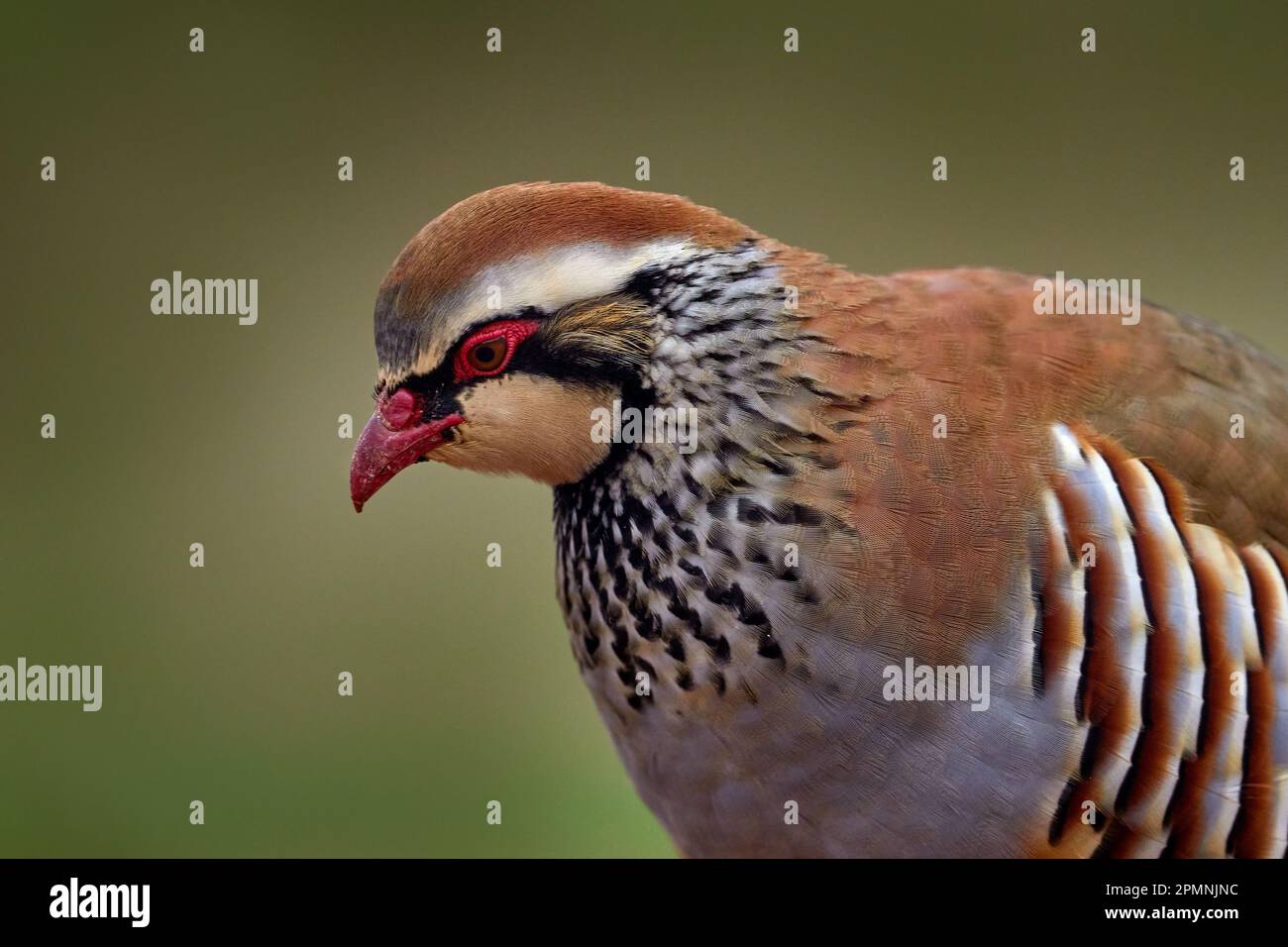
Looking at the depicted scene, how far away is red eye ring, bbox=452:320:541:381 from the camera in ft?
6.36

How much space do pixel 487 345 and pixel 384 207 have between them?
4.16 meters

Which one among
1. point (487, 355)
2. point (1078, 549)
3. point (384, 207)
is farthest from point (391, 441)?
point (384, 207)

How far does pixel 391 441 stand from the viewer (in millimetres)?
2014

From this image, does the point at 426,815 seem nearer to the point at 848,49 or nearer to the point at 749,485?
the point at 749,485

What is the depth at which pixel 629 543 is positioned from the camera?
201 cm

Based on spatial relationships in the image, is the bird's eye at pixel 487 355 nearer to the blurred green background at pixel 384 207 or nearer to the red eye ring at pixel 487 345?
the red eye ring at pixel 487 345

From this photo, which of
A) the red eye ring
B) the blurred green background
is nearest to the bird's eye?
the red eye ring

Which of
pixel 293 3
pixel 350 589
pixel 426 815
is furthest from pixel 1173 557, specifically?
pixel 293 3

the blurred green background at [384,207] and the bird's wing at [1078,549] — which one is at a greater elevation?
the blurred green background at [384,207]

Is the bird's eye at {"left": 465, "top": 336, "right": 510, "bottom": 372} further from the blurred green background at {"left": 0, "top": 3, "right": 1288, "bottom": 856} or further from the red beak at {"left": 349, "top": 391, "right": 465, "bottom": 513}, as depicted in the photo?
the blurred green background at {"left": 0, "top": 3, "right": 1288, "bottom": 856}

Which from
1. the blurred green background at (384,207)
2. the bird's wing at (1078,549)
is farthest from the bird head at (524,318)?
the blurred green background at (384,207)

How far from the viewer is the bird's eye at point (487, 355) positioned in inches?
76.7

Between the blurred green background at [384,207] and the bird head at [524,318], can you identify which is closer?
the bird head at [524,318]

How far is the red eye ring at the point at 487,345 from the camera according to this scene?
1.94 metres
